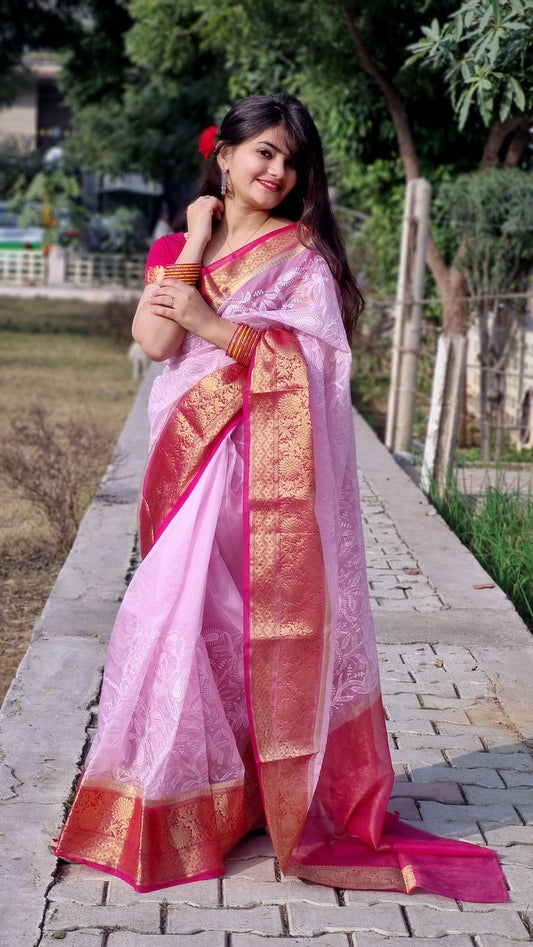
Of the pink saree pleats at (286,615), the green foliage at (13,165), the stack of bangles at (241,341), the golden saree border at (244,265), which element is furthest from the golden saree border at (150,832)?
the green foliage at (13,165)

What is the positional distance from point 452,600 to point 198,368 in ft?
7.69

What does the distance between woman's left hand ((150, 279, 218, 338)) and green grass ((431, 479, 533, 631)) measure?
2476 millimetres

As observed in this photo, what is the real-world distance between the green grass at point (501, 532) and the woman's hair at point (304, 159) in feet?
7.64

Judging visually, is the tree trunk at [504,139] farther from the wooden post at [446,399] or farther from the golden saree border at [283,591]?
the golden saree border at [283,591]

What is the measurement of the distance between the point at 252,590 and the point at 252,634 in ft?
0.31

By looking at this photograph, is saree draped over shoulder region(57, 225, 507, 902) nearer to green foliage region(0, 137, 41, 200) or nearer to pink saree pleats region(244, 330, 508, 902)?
pink saree pleats region(244, 330, 508, 902)

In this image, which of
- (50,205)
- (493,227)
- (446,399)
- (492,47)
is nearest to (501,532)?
(446,399)

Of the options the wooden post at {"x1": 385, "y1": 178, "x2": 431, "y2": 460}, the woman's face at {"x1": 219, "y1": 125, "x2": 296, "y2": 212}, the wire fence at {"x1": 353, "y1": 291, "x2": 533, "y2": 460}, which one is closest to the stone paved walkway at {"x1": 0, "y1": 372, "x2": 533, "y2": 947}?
the woman's face at {"x1": 219, "y1": 125, "x2": 296, "y2": 212}

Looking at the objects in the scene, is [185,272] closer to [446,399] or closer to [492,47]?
[492,47]

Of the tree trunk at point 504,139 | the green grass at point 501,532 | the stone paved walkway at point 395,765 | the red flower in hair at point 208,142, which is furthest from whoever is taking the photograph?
the tree trunk at point 504,139

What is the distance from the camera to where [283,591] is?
8.84 ft

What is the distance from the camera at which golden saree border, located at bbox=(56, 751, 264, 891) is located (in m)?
2.66

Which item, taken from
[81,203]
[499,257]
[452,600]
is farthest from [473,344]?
[81,203]

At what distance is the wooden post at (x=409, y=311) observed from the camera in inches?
355
